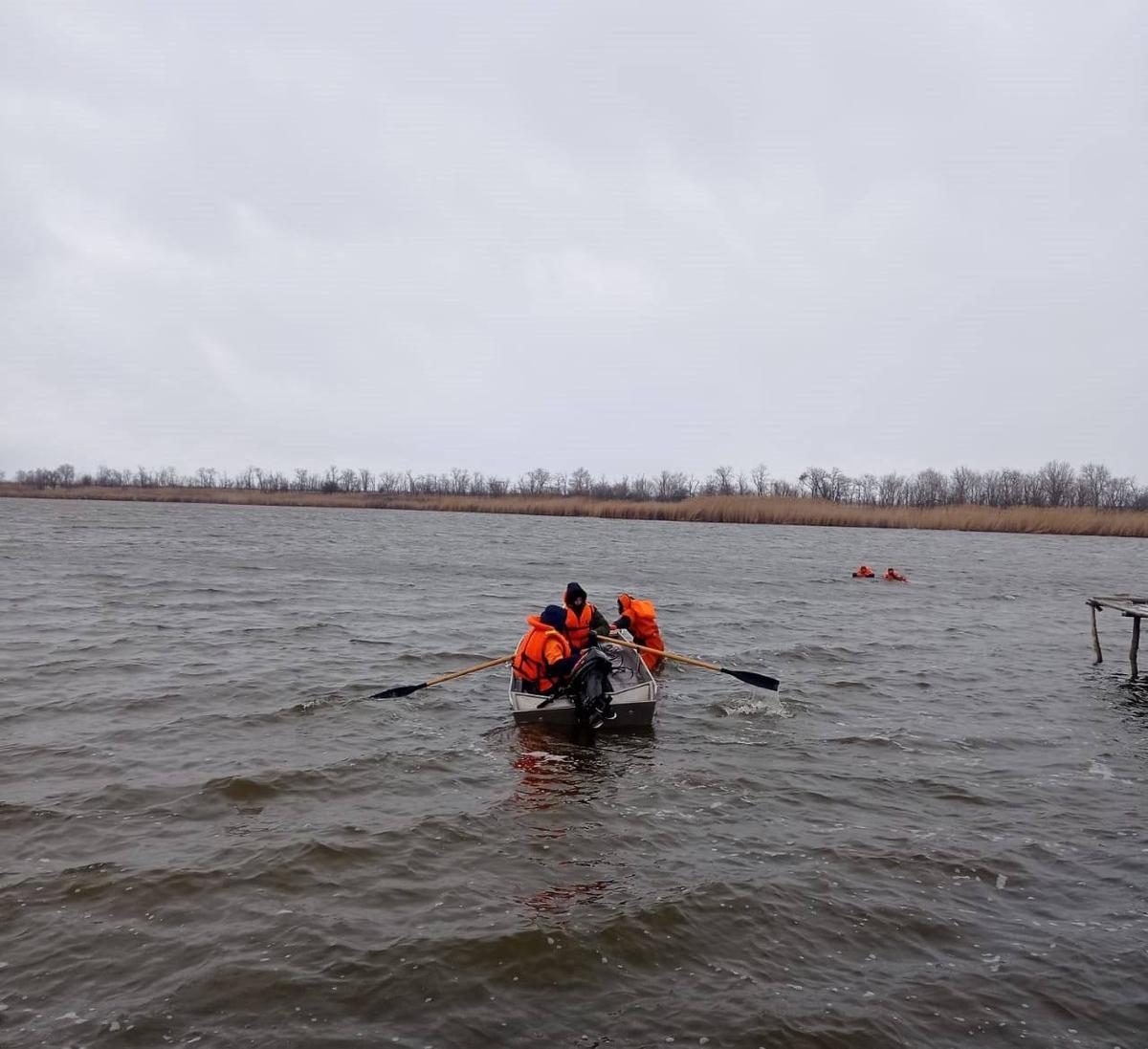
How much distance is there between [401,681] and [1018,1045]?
972 cm

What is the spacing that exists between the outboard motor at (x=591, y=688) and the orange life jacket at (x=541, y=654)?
25cm

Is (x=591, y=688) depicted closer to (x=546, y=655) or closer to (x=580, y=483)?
(x=546, y=655)

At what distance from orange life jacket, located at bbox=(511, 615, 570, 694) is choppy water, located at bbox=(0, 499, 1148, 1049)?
0.71 meters

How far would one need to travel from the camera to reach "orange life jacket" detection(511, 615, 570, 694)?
9766 millimetres

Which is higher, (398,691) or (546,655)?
(546,655)

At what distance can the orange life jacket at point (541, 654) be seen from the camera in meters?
9.77

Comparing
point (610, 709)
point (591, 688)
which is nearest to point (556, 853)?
point (591, 688)

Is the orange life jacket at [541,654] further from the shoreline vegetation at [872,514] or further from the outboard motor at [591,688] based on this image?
the shoreline vegetation at [872,514]

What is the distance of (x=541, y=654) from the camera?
9.88m

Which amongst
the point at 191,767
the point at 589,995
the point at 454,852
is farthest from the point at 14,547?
the point at 589,995

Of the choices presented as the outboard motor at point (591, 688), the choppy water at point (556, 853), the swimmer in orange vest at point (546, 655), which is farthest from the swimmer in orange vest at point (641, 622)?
the outboard motor at point (591, 688)

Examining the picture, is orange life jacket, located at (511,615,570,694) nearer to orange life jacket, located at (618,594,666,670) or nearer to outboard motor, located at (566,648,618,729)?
outboard motor, located at (566,648,618,729)

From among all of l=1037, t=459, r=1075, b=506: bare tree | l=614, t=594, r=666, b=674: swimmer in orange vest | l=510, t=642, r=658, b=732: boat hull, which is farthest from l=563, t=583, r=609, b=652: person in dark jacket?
l=1037, t=459, r=1075, b=506: bare tree

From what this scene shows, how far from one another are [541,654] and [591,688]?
2.57 ft
